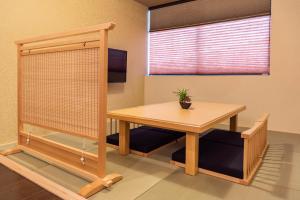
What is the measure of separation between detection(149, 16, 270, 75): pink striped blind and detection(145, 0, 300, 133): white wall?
0.18m

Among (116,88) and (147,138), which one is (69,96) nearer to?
(147,138)

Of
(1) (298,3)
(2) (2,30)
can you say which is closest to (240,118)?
(1) (298,3)

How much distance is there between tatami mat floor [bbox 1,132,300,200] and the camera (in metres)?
1.74

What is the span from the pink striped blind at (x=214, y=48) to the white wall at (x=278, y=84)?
0.59 feet

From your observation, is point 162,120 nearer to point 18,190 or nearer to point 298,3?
point 18,190

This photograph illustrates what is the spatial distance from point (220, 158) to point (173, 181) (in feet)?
1.79

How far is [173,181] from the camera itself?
6.48ft

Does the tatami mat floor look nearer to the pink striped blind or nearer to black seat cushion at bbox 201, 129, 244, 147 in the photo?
black seat cushion at bbox 201, 129, 244, 147

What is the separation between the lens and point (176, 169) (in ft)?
7.35

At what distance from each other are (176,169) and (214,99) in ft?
8.55

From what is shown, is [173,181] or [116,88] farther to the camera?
[116,88]

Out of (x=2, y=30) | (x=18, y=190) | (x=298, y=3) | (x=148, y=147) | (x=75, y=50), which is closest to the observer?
(x=18, y=190)

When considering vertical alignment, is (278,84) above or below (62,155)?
above

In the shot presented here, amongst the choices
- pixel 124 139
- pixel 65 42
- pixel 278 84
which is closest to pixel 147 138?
pixel 124 139
